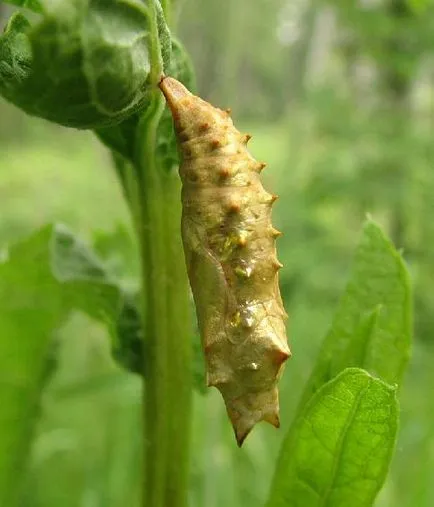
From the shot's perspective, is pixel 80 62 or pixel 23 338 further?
pixel 23 338

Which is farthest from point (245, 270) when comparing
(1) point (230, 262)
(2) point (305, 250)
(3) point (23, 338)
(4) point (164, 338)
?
(2) point (305, 250)

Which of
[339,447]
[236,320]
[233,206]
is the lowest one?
[339,447]

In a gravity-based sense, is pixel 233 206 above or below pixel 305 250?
below

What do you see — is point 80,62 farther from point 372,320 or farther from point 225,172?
point 372,320

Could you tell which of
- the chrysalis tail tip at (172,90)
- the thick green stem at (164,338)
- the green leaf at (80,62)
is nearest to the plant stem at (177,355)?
the thick green stem at (164,338)

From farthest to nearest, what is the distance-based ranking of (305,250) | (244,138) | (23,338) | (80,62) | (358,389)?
(305,250) < (23,338) < (244,138) < (358,389) < (80,62)

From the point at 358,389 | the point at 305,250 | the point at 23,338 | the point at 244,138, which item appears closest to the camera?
the point at 358,389

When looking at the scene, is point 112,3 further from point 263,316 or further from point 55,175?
point 55,175
